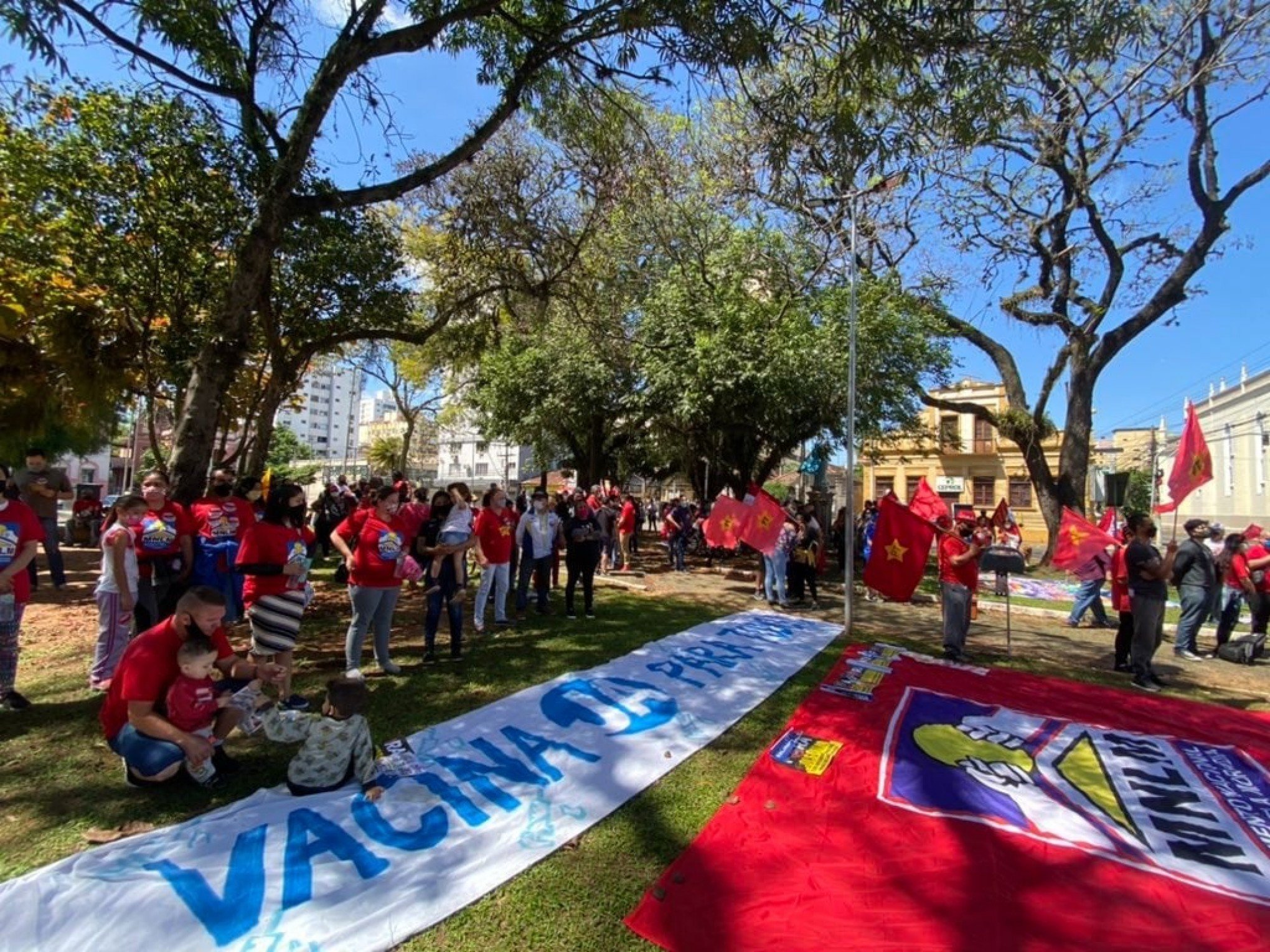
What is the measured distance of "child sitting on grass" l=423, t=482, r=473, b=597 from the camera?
655cm

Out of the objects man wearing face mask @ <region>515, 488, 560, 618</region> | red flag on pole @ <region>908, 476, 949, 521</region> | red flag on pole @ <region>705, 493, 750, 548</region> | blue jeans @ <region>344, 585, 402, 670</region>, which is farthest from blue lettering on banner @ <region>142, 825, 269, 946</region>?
red flag on pole @ <region>705, 493, 750, 548</region>

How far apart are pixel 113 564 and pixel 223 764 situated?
2.04 metres

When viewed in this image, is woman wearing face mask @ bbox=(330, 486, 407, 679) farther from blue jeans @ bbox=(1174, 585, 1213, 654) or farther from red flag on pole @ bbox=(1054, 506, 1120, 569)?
red flag on pole @ bbox=(1054, 506, 1120, 569)

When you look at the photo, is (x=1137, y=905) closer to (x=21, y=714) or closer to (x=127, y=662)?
(x=127, y=662)

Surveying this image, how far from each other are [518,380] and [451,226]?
8.66 meters

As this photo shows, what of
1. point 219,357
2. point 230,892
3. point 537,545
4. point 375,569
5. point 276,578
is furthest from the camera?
point 537,545

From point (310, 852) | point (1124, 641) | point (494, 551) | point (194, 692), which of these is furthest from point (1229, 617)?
point (194, 692)

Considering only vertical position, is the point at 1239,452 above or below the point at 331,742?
above

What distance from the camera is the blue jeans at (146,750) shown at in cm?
351

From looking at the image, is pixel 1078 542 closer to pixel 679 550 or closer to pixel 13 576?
pixel 679 550

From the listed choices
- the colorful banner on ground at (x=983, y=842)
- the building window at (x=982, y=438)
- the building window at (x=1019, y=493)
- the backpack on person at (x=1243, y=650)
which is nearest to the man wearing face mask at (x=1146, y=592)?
the colorful banner on ground at (x=983, y=842)

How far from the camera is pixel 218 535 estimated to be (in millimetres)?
5742

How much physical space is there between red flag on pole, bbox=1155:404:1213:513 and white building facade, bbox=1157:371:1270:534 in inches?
1297

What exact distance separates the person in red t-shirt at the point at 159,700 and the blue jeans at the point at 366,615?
1.84m
